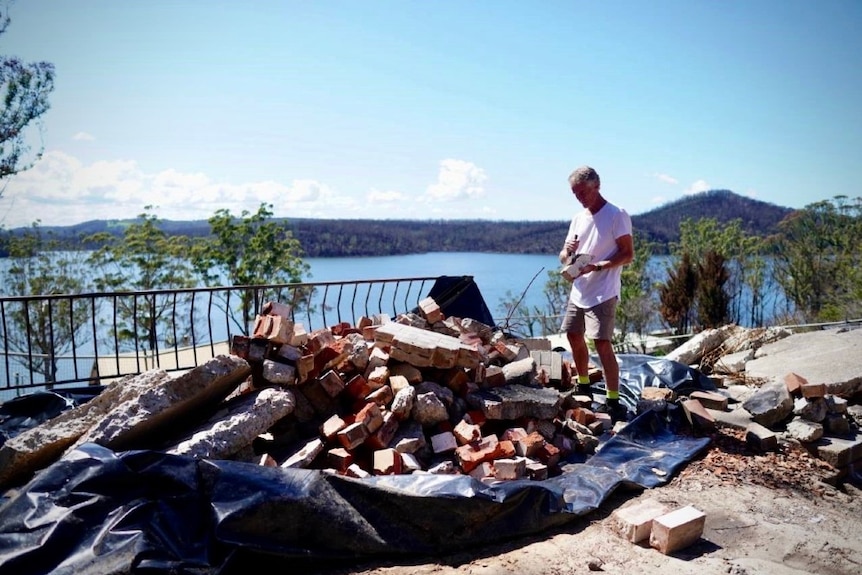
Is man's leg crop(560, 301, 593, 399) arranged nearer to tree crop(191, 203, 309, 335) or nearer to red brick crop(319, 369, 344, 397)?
red brick crop(319, 369, 344, 397)

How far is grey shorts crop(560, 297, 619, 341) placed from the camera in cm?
425

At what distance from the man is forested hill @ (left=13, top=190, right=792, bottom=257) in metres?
14.4

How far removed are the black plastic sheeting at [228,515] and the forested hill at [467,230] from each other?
47.5ft

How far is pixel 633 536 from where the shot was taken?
2.80m

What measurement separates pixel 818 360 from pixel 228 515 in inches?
239

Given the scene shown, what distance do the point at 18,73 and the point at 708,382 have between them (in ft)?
42.5

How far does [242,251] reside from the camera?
55.4 ft

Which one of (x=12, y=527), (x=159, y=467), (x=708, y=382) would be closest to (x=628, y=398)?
(x=708, y=382)

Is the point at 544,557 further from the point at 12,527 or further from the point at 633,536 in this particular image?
the point at 12,527

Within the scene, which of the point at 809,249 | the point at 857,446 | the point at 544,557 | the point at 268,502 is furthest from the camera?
the point at 809,249

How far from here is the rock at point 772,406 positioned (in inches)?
173

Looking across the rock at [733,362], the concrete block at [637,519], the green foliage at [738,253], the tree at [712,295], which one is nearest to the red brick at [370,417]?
the concrete block at [637,519]

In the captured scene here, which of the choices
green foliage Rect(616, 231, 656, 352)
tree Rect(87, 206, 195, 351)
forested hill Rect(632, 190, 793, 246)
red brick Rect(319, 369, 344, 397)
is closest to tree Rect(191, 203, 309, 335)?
tree Rect(87, 206, 195, 351)

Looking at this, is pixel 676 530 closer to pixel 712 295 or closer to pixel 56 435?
pixel 56 435
